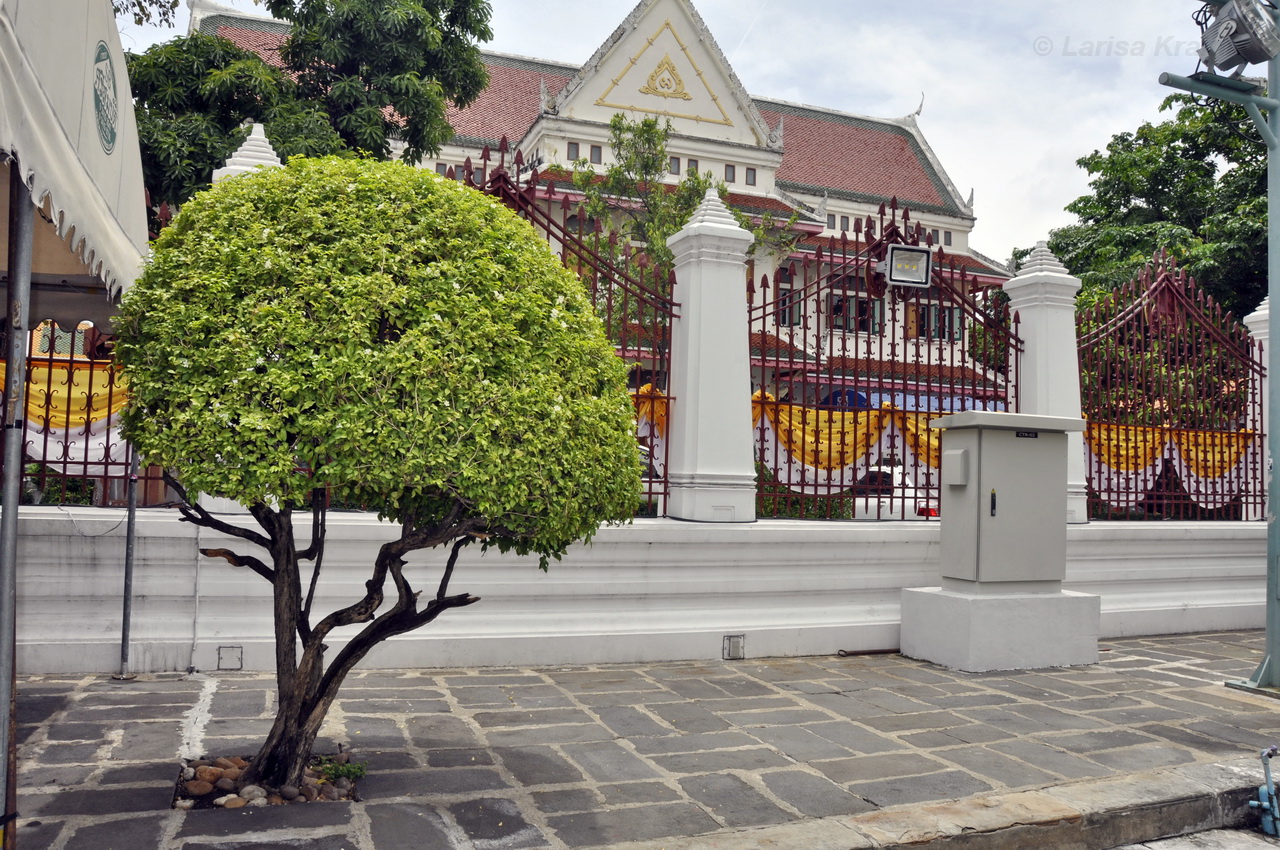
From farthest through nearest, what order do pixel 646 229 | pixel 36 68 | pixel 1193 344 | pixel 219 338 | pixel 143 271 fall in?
pixel 646 229 → pixel 1193 344 → pixel 143 271 → pixel 219 338 → pixel 36 68

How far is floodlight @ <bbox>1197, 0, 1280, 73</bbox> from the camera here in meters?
6.02

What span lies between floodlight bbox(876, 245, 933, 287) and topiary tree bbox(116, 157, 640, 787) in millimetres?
4290

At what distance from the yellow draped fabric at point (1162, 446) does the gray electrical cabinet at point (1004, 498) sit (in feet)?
6.20

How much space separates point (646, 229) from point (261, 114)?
20.4ft

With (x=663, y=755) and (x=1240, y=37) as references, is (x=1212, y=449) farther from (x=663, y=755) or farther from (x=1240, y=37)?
(x=663, y=755)

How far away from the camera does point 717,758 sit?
4.29 m

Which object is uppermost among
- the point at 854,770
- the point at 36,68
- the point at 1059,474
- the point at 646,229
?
the point at 646,229

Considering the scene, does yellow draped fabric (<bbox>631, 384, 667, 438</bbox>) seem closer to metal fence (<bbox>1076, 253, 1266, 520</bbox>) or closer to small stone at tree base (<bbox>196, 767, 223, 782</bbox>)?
small stone at tree base (<bbox>196, 767, 223, 782</bbox>)

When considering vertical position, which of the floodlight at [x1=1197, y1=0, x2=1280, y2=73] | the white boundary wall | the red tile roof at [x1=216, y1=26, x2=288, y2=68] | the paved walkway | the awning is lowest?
the paved walkway

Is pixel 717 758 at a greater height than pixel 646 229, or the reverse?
pixel 646 229

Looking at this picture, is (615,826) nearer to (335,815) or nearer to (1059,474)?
(335,815)

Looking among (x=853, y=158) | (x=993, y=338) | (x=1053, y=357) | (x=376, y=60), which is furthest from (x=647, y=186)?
(x=853, y=158)

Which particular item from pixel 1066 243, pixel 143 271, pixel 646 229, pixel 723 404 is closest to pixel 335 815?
pixel 143 271

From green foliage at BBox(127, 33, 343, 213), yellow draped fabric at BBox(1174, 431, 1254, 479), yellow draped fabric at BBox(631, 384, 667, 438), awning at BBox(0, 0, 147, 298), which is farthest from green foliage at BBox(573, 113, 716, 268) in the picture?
awning at BBox(0, 0, 147, 298)
